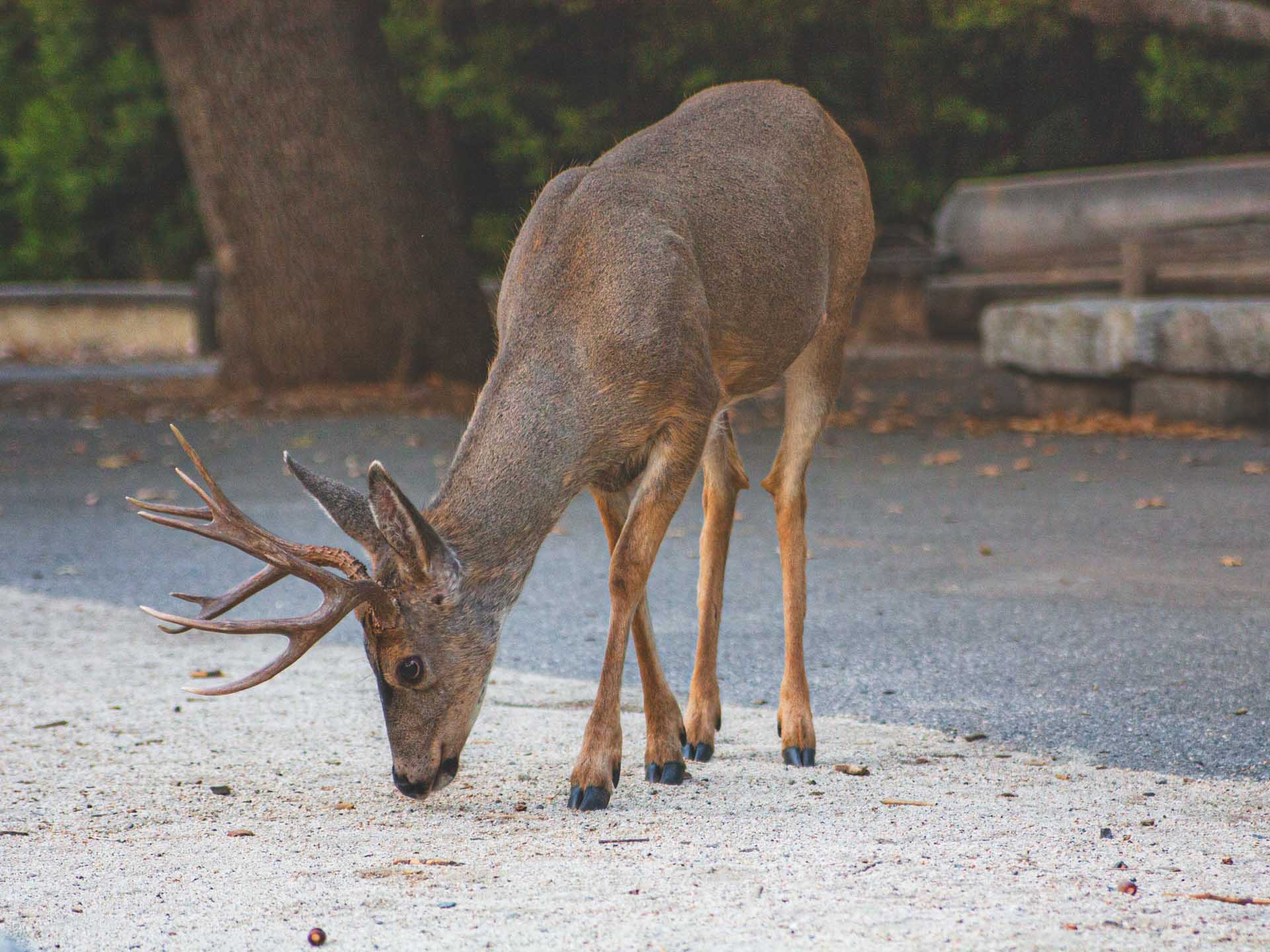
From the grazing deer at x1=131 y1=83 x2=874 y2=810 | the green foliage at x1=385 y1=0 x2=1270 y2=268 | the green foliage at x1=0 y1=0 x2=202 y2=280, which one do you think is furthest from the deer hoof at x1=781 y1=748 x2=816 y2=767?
the green foliage at x1=0 y1=0 x2=202 y2=280

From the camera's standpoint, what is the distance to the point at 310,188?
14227mm

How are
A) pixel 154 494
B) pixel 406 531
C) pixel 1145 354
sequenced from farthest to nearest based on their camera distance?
pixel 1145 354 < pixel 154 494 < pixel 406 531

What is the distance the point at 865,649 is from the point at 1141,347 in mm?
6994

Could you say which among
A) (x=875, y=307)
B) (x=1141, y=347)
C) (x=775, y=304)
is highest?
(x=775, y=304)

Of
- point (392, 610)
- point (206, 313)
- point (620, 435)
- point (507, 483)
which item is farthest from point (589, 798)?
point (206, 313)

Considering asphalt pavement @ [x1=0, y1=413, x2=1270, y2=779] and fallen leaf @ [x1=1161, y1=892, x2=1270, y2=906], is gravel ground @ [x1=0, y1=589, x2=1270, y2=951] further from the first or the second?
asphalt pavement @ [x1=0, y1=413, x2=1270, y2=779]

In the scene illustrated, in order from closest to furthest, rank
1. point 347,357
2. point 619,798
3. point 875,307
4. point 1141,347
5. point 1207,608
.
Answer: point 619,798 < point 1207,608 < point 1141,347 < point 347,357 < point 875,307

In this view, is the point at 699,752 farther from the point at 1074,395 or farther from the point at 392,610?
the point at 1074,395

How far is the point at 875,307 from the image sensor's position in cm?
2130

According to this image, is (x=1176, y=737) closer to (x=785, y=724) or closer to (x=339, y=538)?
(x=785, y=724)

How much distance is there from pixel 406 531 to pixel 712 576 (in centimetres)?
162

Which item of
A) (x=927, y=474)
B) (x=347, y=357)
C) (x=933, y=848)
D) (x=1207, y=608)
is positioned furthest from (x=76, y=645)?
(x=347, y=357)

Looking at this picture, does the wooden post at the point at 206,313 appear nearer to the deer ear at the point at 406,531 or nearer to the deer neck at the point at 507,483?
the deer neck at the point at 507,483

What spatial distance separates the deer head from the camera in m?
4.06
